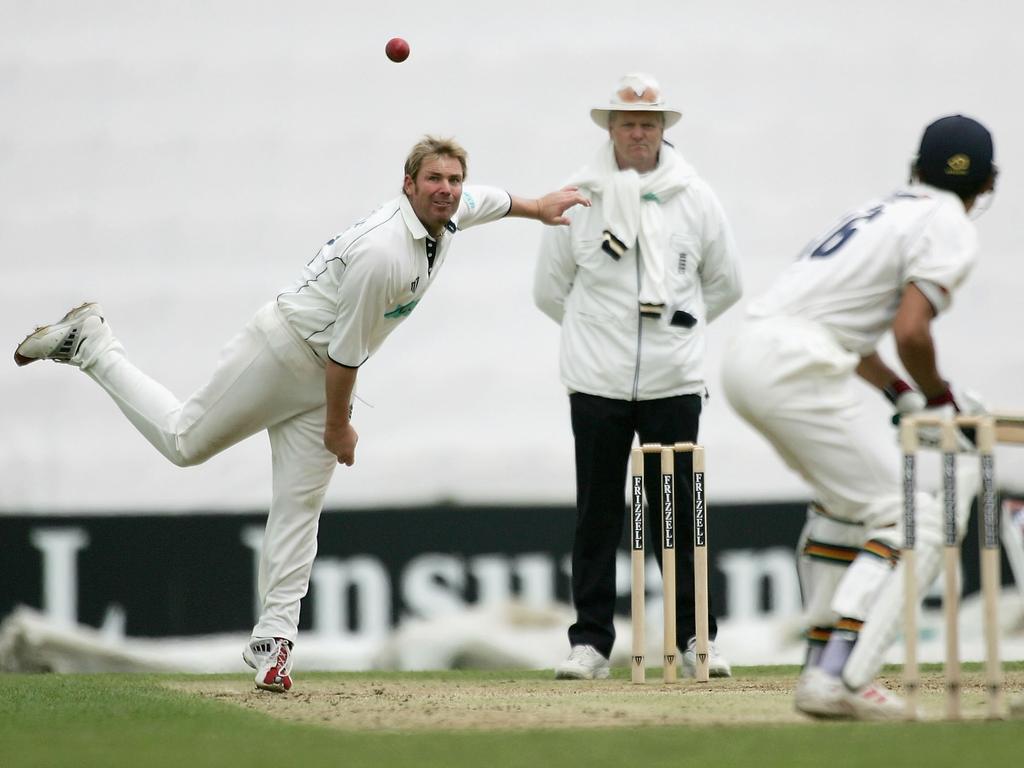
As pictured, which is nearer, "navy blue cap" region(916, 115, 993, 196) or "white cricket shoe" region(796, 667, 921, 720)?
"white cricket shoe" region(796, 667, 921, 720)

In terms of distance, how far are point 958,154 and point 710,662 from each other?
1.65 metres

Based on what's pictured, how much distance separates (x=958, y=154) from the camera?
10.5ft

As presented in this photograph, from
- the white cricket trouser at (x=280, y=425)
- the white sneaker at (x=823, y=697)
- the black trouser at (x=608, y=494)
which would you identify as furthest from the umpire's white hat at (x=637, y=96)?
the white sneaker at (x=823, y=697)

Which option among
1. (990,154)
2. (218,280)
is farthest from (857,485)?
(218,280)

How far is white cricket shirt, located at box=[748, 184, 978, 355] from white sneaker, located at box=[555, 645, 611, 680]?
144cm

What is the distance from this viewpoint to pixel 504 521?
5906 mm

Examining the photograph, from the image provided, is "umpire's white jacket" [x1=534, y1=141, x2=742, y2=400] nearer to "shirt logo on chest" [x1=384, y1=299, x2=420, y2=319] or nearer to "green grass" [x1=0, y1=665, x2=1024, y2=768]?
"shirt logo on chest" [x1=384, y1=299, x2=420, y2=319]

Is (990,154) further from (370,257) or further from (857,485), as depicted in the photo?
(370,257)

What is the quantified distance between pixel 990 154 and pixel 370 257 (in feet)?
4.29

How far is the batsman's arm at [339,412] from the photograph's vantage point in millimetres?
3854

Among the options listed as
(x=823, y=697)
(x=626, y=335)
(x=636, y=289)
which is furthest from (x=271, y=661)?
(x=823, y=697)

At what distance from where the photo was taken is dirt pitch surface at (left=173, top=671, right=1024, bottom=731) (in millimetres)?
3146

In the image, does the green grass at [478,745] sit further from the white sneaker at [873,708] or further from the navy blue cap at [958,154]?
the navy blue cap at [958,154]

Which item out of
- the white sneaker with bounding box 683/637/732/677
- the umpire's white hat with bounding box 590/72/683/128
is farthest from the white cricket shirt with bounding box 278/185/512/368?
the white sneaker with bounding box 683/637/732/677
